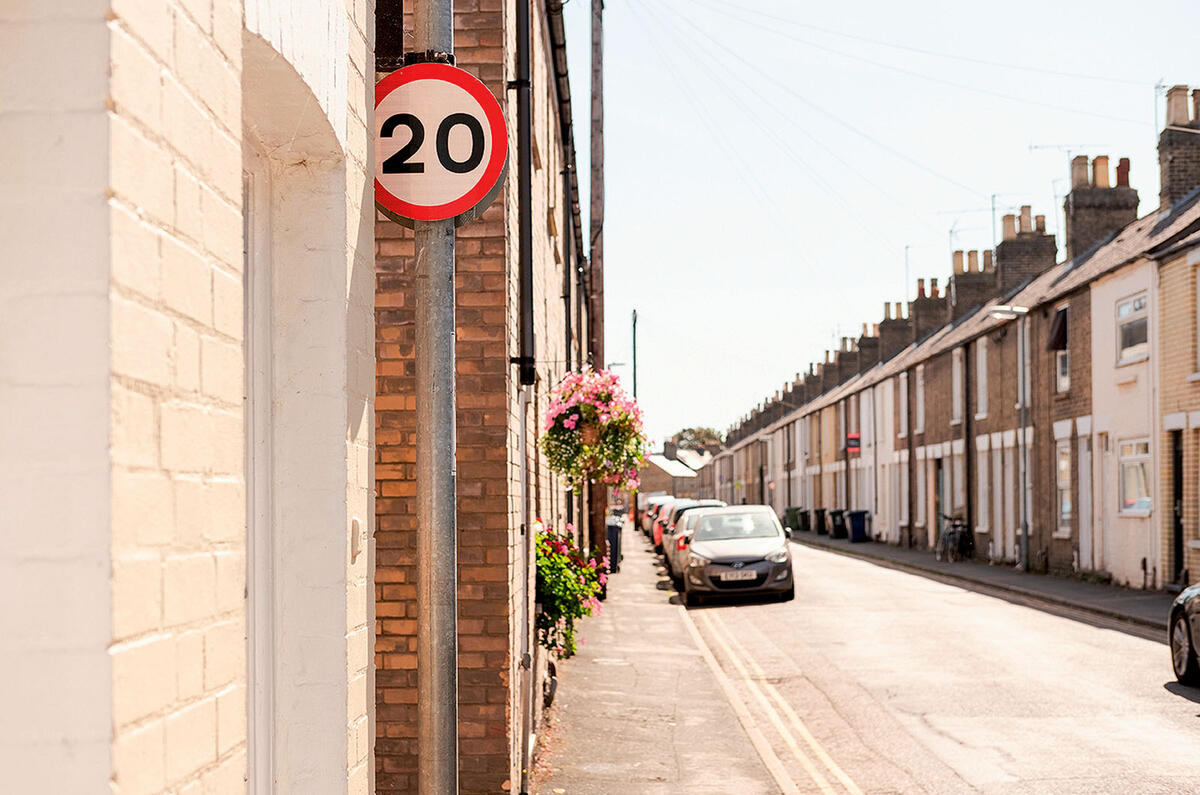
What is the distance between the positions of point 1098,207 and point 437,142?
96.6 feet

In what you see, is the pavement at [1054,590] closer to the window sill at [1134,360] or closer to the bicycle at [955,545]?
the bicycle at [955,545]

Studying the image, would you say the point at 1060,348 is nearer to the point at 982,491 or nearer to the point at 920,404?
the point at 982,491

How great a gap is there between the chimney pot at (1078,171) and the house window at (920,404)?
11458 millimetres

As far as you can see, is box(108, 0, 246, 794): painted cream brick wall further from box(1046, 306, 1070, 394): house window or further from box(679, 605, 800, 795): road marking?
box(1046, 306, 1070, 394): house window

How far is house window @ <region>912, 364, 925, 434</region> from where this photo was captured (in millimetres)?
41188

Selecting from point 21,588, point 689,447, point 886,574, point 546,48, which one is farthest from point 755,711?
point 689,447

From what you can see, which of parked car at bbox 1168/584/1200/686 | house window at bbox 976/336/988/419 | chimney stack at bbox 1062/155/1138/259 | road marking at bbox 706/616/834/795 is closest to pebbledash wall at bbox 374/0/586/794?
road marking at bbox 706/616/834/795

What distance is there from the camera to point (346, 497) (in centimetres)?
329

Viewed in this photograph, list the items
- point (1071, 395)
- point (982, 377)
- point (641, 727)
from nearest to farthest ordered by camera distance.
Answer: point (641, 727) → point (1071, 395) → point (982, 377)

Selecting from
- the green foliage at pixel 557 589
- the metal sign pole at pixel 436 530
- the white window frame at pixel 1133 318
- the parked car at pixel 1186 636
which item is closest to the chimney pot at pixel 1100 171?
the white window frame at pixel 1133 318

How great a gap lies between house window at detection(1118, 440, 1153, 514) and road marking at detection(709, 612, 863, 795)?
10.4 meters

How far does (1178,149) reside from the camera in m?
25.2

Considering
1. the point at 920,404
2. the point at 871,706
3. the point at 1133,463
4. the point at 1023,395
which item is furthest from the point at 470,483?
the point at 920,404

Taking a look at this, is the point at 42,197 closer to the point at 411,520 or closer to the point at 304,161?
the point at 304,161
